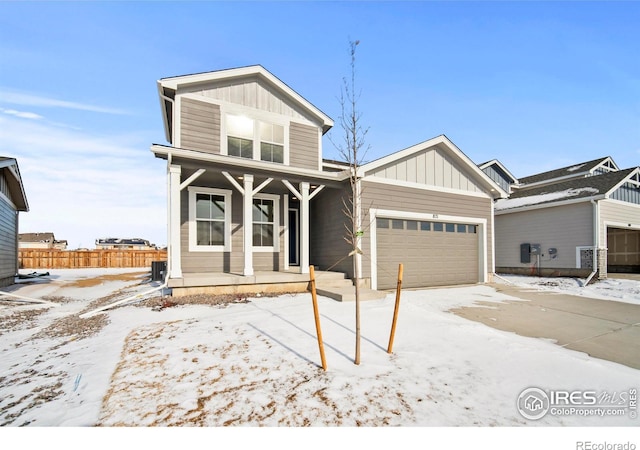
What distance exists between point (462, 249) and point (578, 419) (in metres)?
8.99

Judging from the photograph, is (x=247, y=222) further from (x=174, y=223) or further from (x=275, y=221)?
(x=275, y=221)

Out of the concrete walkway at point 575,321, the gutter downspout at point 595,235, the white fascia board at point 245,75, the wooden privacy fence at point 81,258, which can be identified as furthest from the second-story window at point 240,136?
the wooden privacy fence at point 81,258

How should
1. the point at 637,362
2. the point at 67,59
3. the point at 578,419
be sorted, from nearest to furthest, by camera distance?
the point at 578,419 < the point at 637,362 < the point at 67,59

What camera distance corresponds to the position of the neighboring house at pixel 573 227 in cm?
1257

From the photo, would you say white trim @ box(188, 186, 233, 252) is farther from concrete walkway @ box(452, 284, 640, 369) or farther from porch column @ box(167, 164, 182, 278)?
concrete walkway @ box(452, 284, 640, 369)

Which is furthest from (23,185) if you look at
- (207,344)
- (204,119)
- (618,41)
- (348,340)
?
(618,41)

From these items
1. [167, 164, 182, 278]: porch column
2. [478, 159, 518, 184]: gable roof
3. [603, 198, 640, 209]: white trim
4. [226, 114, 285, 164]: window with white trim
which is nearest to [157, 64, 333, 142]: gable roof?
[226, 114, 285, 164]: window with white trim

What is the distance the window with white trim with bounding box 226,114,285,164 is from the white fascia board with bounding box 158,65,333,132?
117 cm

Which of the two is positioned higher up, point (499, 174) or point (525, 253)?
point (499, 174)

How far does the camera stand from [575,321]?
560 centimetres

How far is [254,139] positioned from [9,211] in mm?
13764

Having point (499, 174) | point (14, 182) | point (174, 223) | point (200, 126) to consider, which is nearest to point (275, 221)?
point (174, 223)

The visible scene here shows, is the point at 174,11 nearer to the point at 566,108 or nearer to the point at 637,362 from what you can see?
the point at 637,362

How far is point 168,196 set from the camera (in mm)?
7453
